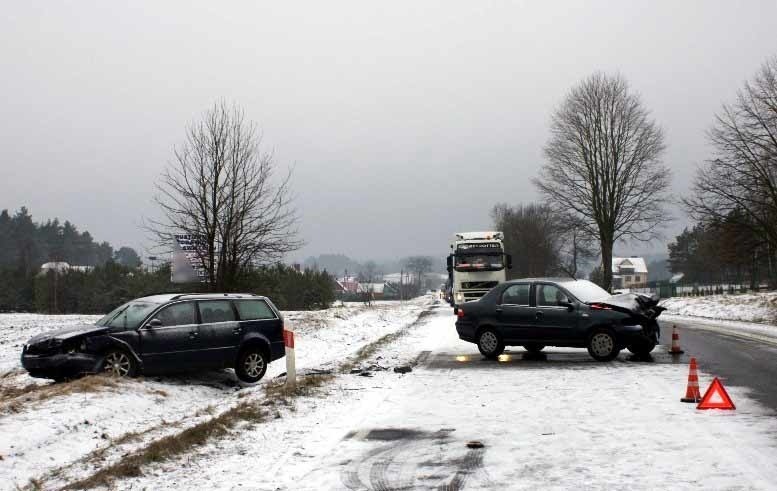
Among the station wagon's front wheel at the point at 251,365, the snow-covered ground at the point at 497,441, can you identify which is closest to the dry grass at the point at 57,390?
the station wagon's front wheel at the point at 251,365

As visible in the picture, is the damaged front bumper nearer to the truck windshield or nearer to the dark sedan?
the dark sedan

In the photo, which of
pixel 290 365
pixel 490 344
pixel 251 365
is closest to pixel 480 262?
pixel 490 344

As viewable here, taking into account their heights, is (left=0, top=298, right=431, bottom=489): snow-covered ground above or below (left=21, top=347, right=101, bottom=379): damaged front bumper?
below

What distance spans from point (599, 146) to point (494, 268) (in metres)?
17.9

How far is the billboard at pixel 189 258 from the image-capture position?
23625mm

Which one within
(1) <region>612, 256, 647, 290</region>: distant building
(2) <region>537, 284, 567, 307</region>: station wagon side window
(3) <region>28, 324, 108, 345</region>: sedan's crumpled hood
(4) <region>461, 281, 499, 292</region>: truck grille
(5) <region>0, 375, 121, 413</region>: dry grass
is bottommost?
(5) <region>0, 375, 121, 413</region>: dry grass

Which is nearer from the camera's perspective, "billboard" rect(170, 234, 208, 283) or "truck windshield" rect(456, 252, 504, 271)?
"billboard" rect(170, 234, 208, 283)

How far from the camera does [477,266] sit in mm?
33188

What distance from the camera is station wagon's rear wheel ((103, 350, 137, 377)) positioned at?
11.3 meters

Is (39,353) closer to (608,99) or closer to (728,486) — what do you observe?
(728,486)

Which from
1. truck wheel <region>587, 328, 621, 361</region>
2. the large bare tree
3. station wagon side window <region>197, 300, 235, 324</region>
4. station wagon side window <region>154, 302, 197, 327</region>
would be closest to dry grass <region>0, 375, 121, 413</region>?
station wagon side window <region>154, 302, 197, 327</region>

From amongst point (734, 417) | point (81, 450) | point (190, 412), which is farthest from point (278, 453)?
point (734, 417)

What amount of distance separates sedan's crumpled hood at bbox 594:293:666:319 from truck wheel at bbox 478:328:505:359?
2.38 meters

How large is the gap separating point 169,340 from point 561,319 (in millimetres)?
7865
